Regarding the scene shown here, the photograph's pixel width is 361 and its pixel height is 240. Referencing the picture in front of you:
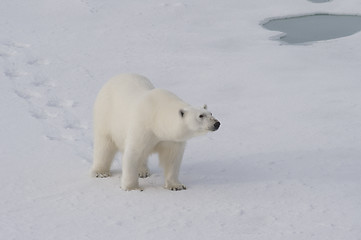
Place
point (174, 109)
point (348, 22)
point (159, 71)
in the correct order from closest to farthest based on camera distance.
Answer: point (174, 109), point (159, 71), point (348, 22)

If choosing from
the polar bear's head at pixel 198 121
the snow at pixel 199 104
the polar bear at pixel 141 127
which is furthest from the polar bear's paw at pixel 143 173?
the polar bear's head at pixel 198 121

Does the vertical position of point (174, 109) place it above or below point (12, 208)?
above

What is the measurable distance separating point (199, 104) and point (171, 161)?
8.62 ft

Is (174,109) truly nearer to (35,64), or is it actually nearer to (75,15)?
(35,64)

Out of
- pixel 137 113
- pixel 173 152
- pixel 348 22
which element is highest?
pixel 137 113

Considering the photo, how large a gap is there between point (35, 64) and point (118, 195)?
4566 millimetres

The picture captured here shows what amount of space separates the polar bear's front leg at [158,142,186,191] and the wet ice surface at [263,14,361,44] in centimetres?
539

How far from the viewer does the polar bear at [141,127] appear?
14.9 ft

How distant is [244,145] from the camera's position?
6074 mm

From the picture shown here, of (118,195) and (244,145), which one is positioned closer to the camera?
(118,195)

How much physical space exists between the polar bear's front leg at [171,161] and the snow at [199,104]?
0.28 ft

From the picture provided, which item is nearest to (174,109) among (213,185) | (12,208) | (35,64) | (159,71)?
(213,185)

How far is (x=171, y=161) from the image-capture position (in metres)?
4.91

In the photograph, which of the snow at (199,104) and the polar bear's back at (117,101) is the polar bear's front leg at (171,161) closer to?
the snow at (199,104)
